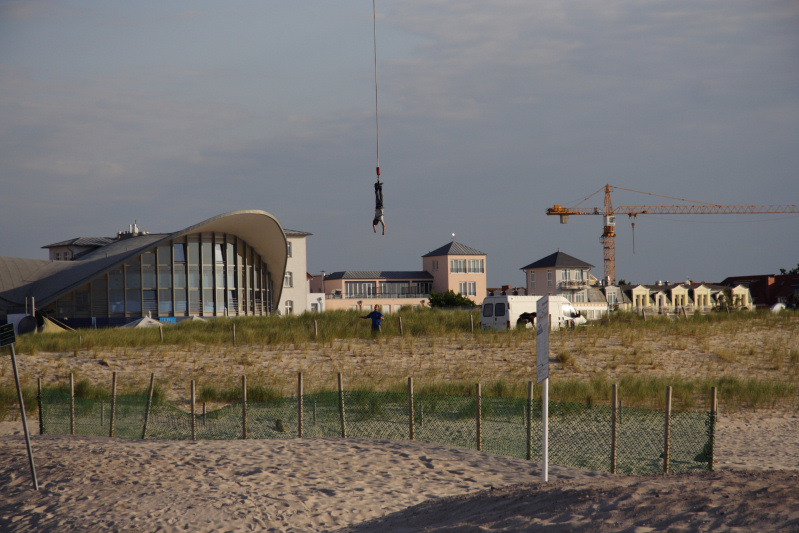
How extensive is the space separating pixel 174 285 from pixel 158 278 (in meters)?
1.04

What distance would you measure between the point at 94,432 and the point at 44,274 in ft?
124

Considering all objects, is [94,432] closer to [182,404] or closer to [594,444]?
[182,404]

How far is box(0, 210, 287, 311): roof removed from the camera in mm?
44219

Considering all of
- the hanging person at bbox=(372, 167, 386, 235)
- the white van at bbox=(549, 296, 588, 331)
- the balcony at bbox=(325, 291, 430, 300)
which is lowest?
the white van at bbox=(549, 296, 588, 331)

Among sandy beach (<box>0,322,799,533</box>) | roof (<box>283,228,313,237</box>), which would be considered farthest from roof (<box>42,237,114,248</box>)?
sandy beach (<box>0,322,799,533</box>)

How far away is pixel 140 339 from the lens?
2953 cm

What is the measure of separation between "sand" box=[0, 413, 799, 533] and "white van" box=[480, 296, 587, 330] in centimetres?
1602

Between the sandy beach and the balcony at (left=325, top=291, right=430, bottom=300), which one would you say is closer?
the sandy beach

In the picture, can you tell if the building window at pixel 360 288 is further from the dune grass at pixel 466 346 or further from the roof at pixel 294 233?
the dune grass at pixel 466 346

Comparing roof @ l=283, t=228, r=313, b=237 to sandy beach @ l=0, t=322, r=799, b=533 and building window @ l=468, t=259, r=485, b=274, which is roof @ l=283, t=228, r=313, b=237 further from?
sandy beach @ l=0, t=322, r=799, b=533

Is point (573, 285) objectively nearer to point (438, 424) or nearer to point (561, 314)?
point (561, 314)

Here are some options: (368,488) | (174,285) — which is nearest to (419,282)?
(174,285)

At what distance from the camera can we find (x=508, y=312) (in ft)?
104

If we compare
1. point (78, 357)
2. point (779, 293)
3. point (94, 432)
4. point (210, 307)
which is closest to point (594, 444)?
point (94, 432)
